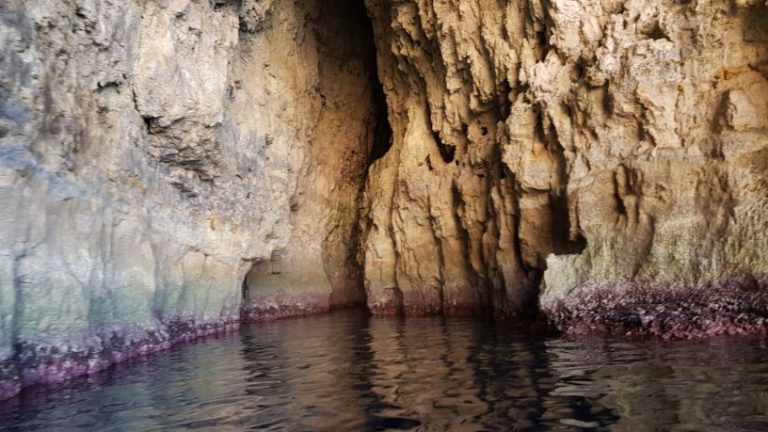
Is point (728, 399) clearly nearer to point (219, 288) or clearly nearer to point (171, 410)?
point (171, 410)

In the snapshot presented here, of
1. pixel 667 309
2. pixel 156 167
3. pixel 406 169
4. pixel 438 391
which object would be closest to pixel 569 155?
pixel 667 309

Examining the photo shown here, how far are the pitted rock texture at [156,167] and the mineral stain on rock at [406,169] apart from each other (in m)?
0.05

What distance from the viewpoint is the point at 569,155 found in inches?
454

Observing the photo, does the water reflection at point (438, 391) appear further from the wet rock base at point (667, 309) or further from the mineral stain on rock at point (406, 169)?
the mineral stain on rock at point (406, 169)

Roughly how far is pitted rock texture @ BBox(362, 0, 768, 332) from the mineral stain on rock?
4 centimetres

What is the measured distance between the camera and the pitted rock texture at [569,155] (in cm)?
909

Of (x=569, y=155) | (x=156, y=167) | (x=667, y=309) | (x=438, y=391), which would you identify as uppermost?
(x=156, y=167)

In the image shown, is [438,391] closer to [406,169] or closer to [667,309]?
[667,309]

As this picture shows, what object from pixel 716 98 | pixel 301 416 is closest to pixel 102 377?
pixel 301 416

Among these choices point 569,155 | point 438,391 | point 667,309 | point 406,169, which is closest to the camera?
point 438,391

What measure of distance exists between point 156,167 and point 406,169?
282 inches

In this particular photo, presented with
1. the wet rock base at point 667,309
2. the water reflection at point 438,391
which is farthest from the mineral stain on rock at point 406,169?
the water reflection at point 438,391

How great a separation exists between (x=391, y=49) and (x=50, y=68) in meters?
10.9

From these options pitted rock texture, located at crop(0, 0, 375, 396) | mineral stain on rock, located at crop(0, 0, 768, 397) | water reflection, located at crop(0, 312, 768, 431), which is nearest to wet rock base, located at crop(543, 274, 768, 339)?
mineral stain on rock, located at crop(0, 0, 768, 397)
